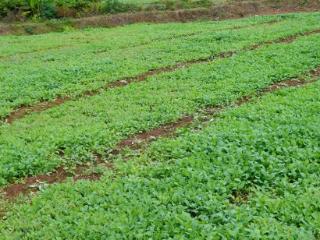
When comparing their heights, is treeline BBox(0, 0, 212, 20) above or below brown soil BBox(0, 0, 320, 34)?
above

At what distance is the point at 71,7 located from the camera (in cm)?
3741

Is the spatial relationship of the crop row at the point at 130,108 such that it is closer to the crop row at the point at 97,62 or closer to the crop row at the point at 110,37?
the crop row at the point at 97,62

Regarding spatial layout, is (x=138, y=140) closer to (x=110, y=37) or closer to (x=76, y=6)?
(x=110, y=37)

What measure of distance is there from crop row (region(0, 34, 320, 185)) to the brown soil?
17.5 metres

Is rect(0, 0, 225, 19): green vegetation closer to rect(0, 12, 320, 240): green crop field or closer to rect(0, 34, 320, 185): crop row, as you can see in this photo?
rect(0, 12, 320, 240): green crop field

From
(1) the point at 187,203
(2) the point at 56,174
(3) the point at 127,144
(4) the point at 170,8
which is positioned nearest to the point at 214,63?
(3) the point at 127,144

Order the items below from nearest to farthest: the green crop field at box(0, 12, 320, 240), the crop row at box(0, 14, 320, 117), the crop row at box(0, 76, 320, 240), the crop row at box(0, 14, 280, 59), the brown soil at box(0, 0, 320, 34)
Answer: the crop row at box(0, 76, 320, 240) → the green crop field at box(0, 12, 320, 240) → the crop row at box(0, 14, 320, 117) → the crop row at box(0, 14, 280, 59) → the brown soil at box(0, 0, 320, 34)

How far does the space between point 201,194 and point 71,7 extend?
3196 centimetres

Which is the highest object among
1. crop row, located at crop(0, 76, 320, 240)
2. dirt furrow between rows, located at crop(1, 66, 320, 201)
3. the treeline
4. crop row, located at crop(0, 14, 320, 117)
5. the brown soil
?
the treeline

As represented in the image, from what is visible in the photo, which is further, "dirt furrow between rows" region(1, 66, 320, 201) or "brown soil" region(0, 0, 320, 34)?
"brown soil" region(0, 0, 320, 34)

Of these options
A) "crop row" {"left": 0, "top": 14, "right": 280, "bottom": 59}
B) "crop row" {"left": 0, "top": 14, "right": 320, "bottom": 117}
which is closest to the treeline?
"crop row" {"left": 0, "top": 14, "right": 280, "bottom": 59}

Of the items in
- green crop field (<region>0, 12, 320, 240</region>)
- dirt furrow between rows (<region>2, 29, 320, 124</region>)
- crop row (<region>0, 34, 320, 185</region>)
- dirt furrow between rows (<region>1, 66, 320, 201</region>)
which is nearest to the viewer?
green crop field (<region>0, 12, 320, 240</region>)

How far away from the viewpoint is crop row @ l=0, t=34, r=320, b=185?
412 inches

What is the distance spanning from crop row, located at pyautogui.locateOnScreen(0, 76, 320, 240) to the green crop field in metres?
0.02
